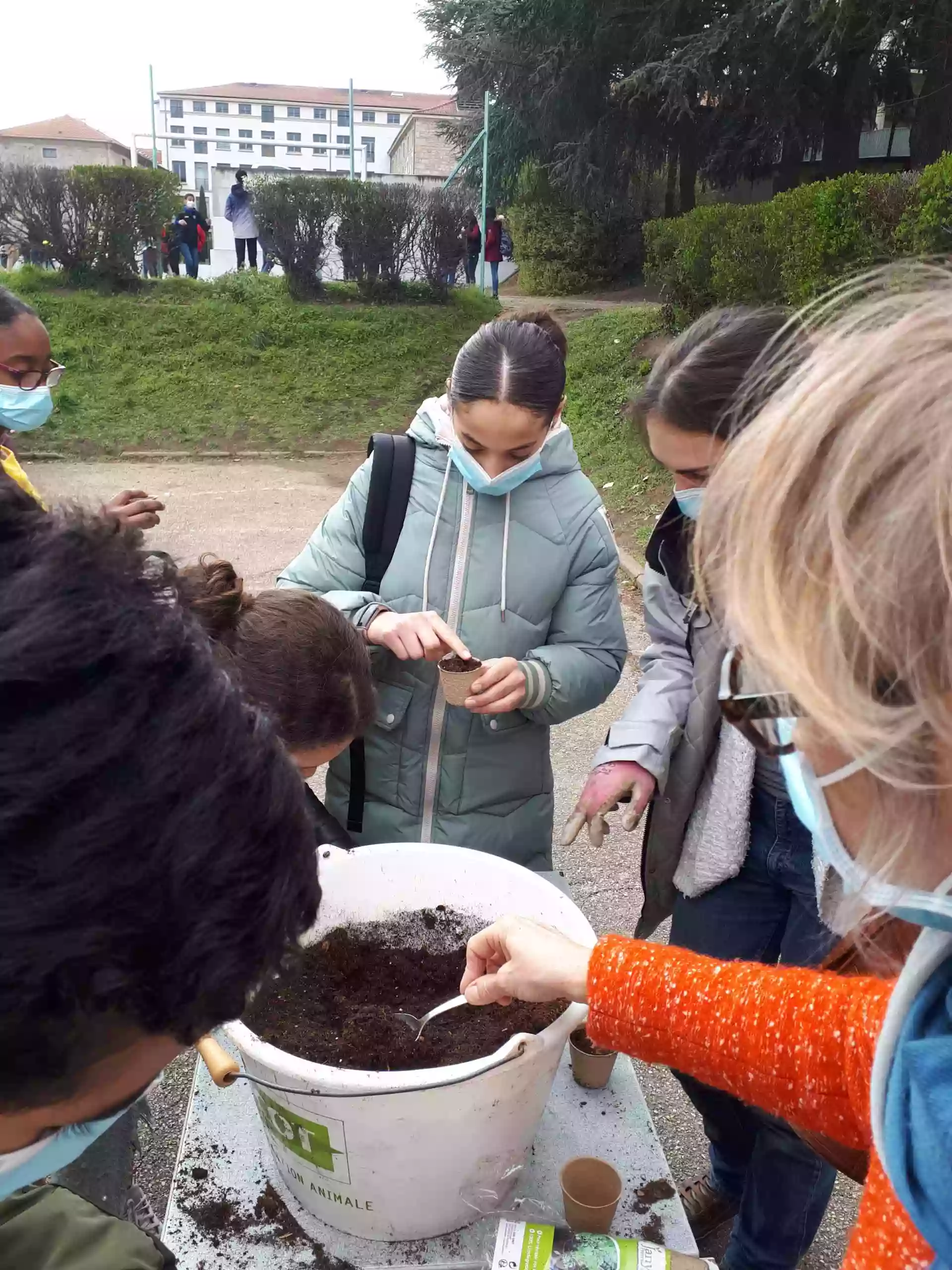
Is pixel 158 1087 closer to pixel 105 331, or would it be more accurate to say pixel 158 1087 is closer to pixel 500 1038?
pixel 500 1038

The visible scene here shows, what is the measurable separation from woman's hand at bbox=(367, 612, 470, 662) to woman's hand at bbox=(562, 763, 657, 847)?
1.17 ft

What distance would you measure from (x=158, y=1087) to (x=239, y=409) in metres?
9.62

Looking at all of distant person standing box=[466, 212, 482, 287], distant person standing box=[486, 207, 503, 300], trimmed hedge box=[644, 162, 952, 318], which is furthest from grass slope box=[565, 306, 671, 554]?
distant person standing box=[486, 207, 503, 300]

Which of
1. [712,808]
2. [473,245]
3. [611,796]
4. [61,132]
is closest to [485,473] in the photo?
[611,796]

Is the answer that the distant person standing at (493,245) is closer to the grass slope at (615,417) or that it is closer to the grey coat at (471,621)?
the grass slope at (615,417)

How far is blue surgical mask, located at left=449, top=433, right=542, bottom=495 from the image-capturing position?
1.92 metres

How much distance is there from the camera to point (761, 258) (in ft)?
25.3

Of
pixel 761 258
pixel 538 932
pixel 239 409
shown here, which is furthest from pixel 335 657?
pixel 239 409

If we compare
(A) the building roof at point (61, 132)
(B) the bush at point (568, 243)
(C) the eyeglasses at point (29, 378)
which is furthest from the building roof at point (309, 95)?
(C) the eyeglasses at point (29, 378)

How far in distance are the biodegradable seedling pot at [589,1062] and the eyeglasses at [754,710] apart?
1.03 metres

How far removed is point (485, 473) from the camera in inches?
75.8

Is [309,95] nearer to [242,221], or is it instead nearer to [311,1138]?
[242,221]

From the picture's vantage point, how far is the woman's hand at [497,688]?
176 centimetres

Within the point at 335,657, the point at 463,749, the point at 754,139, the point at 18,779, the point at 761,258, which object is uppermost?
the point at 754,139
